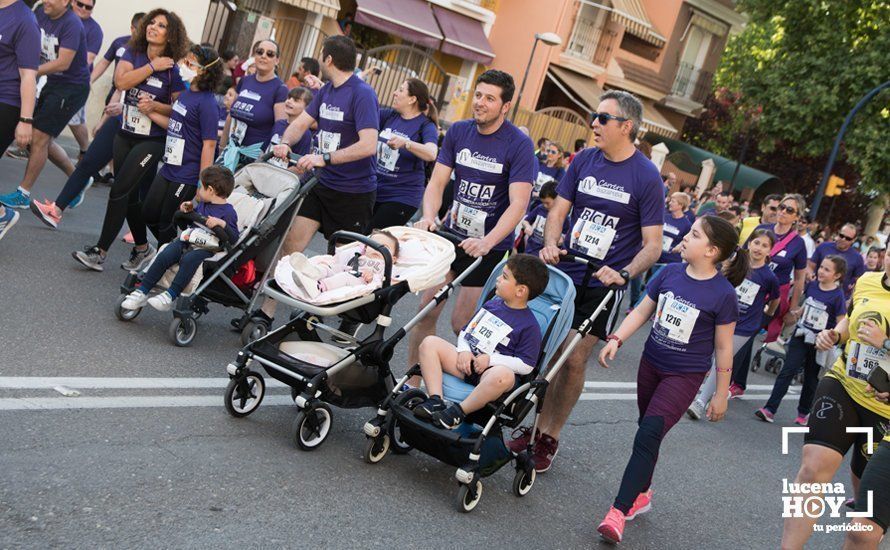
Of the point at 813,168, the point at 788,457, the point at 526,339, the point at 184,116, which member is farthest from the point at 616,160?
the point at 813,168

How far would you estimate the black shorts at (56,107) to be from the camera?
9305mm

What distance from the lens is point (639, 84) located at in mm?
41188

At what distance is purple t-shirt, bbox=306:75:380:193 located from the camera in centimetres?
750

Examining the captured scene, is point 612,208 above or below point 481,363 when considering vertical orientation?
above

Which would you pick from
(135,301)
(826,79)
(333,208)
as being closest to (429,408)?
(135,301)

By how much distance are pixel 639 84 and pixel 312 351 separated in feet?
122

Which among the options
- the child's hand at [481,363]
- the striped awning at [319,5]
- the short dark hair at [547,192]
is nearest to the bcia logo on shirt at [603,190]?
the child's hand at [481,363]

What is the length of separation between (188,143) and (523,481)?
389 cm

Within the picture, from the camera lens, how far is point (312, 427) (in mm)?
5664

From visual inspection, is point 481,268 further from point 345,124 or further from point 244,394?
point 244,394

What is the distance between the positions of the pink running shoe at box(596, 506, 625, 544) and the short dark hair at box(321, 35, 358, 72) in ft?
12.2

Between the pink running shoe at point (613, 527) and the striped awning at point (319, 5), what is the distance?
21828 millimetres

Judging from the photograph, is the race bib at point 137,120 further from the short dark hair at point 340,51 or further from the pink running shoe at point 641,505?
the pink running shoe at point 641,505

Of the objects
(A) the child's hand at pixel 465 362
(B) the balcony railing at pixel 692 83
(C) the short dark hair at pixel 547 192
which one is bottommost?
(A) the child's hand at pixel 465 362
